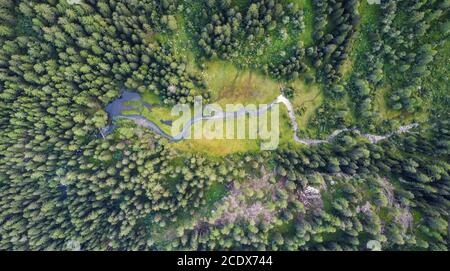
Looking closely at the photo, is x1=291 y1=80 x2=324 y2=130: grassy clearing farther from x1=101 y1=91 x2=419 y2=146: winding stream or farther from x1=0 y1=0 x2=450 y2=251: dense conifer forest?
x1=101 y1=91 x2=419 y2=146: winding stream

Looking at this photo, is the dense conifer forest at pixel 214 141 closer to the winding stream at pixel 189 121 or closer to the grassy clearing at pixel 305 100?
the grassy clearing at pixel 305 100

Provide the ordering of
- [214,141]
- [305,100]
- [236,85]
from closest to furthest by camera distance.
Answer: [214,141], [236,85], [305,100]

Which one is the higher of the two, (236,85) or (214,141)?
(236,85)

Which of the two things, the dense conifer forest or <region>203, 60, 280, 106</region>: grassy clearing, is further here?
<region>203, 60, 280, 106</region>: grassy clearing

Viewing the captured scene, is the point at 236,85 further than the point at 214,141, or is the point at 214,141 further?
the point at 236,85

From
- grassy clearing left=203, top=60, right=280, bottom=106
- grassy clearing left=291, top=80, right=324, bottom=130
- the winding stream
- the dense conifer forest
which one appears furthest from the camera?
the winding stream

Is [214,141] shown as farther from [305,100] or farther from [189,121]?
[305,100]

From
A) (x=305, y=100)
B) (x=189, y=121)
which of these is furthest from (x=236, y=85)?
(x=305, y=100)

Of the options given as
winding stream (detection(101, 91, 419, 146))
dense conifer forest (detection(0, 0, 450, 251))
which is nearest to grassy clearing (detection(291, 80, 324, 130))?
dense conifer forest (detection(0, 0, 450, 251))

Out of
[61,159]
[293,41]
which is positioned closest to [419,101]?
Result: [293,41]

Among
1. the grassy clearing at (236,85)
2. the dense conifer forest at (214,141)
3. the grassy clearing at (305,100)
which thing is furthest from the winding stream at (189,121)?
the grassy clearing at (236,85)

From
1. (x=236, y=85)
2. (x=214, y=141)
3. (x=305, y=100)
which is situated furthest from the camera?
(x=305, y=100)

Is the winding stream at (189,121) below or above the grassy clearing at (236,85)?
below
